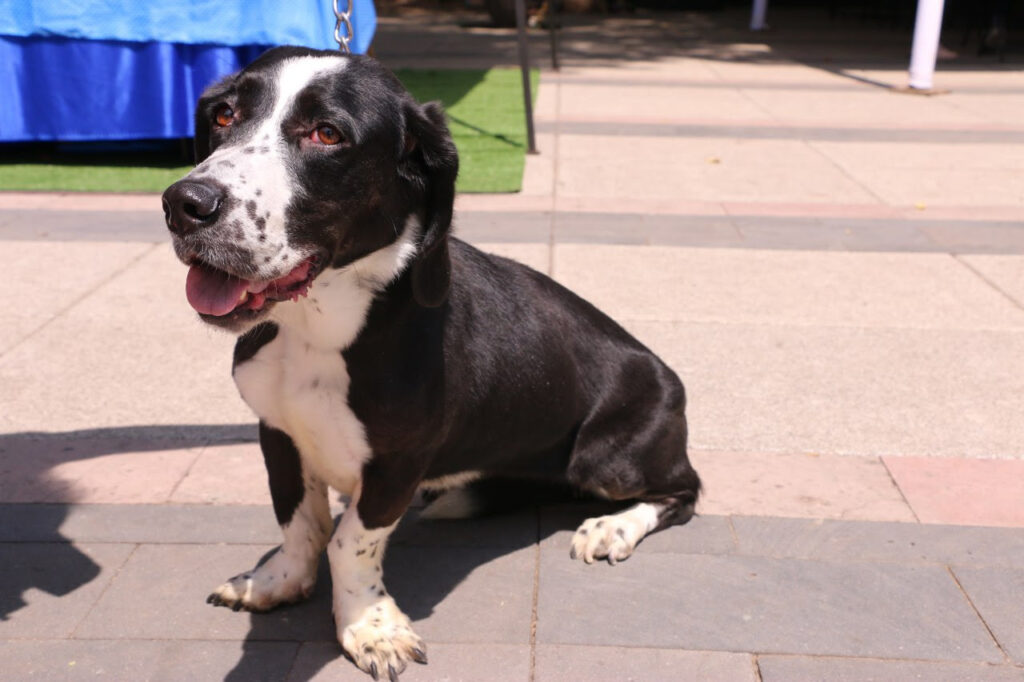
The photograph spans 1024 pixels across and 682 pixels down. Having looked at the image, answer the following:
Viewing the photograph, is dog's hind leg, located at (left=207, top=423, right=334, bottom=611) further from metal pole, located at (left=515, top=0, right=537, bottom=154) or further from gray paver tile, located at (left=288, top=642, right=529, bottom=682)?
metal pole, located at (left=515, top=0, right=537, bottom=154)

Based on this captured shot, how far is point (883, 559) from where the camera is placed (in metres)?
3.26

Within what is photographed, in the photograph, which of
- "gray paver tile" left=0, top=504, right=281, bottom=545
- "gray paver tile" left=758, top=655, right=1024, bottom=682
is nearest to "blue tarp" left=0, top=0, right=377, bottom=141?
"gray paver tile" left=0, top=504, right=281, bottom=545

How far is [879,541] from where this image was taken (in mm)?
3367

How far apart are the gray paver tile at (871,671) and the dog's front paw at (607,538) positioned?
608 millimetres

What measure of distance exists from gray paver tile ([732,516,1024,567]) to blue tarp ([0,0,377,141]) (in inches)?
241

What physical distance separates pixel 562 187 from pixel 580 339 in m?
4.92

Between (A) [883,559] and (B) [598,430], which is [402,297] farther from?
(A) [883,559]

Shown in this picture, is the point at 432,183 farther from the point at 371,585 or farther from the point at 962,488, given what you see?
the point at 962,488

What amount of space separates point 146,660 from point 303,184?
1.30m

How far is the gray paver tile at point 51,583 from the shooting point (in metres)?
2.89

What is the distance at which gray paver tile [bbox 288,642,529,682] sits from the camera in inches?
106

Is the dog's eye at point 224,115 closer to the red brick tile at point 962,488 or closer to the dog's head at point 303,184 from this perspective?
the dog's head at point 303,184

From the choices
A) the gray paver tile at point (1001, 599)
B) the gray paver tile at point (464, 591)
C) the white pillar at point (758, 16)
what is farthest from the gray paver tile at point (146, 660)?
the white pillar at point (758, 16)

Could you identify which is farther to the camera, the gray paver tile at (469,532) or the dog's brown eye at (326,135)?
the gray paver tile at (469,532)
